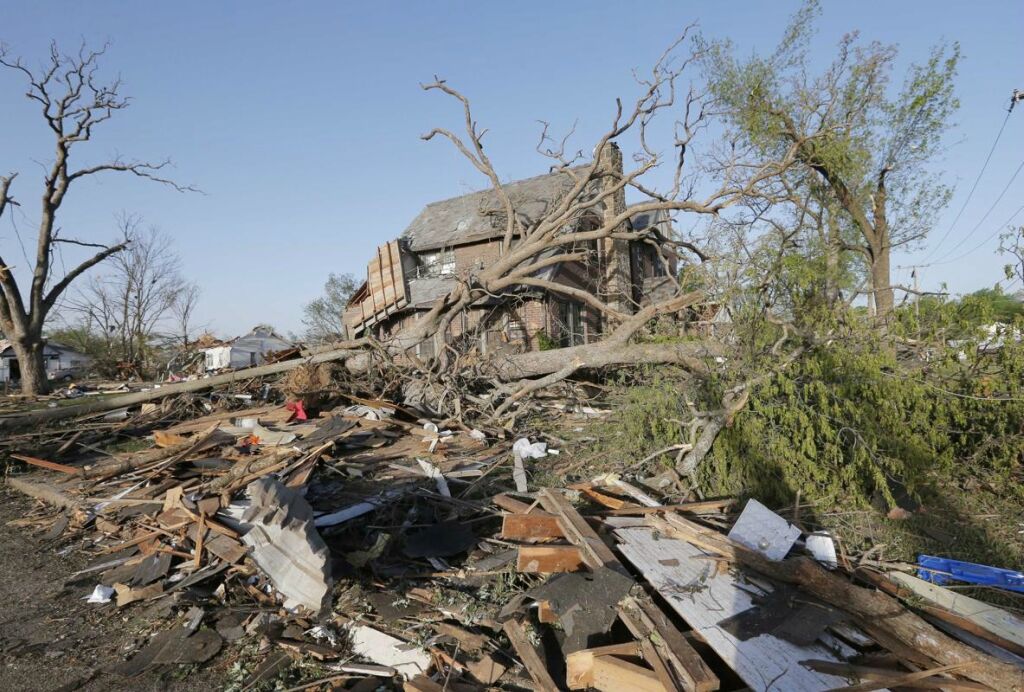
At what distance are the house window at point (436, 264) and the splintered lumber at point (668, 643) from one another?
16288mm

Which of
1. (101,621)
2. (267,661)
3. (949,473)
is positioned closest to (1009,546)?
(949,473)

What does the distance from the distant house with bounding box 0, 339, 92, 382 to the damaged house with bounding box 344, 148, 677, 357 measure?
1926cm

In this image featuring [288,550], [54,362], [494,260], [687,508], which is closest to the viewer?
[288,550]

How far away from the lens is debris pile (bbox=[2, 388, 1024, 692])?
2.85 m

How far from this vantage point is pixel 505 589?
3.98 metres

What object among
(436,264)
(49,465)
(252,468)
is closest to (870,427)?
(252,468)

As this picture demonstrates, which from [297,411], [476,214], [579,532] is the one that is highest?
[476,214]

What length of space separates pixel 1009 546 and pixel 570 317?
1374cm

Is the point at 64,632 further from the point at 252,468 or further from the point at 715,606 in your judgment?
the point at 715,606

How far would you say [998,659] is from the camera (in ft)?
8.93

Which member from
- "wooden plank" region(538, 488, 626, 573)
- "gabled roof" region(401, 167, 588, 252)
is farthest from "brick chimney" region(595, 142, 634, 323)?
"wooden plank" region(538, 488, 626, 573)

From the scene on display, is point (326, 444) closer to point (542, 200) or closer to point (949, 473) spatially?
point (949, 473)

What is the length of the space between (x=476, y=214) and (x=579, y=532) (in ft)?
54.0

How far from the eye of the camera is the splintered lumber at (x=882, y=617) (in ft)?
8.56
